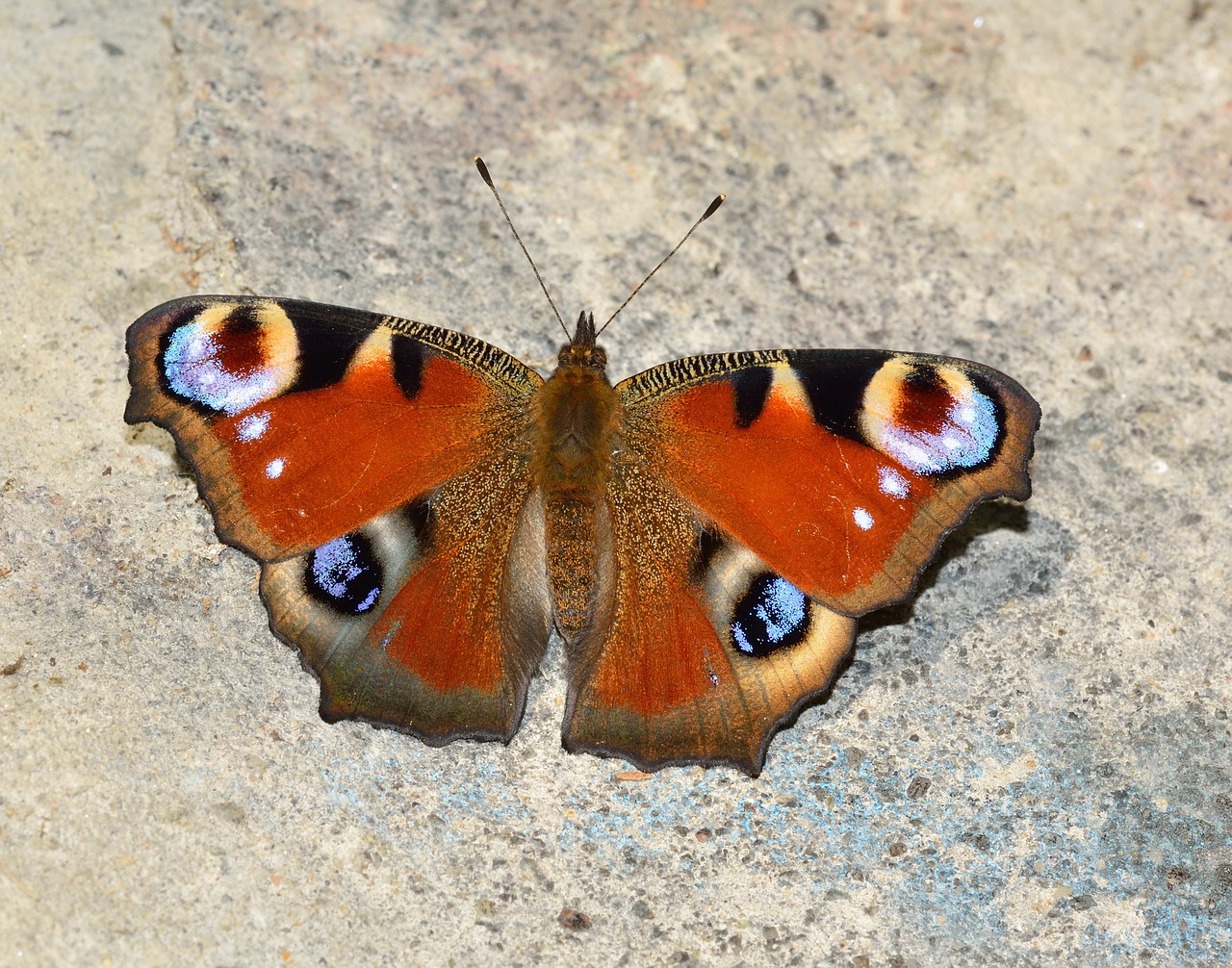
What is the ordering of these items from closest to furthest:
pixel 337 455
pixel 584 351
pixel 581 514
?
pixel 337 455 → pixel 581 514 → pixel 584 351

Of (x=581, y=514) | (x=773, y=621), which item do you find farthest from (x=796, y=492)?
(x=581, y=514)

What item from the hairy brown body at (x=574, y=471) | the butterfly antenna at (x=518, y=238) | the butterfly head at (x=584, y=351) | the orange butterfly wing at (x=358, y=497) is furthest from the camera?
the butterfly antenna at (x=518, y=238)

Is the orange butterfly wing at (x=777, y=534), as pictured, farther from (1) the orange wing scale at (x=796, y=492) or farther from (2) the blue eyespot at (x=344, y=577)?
(2) the blue eyespot at (x=344, y=577)

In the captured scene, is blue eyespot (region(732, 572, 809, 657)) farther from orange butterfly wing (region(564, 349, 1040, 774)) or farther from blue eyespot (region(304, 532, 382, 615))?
blue eyespot (region(304, 532, 382, 615))

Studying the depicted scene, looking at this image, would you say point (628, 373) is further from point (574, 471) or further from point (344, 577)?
point (344, 577)

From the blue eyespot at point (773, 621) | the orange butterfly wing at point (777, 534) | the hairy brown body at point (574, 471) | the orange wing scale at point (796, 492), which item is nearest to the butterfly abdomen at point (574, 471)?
the hairy brown body at point (574, 471)
